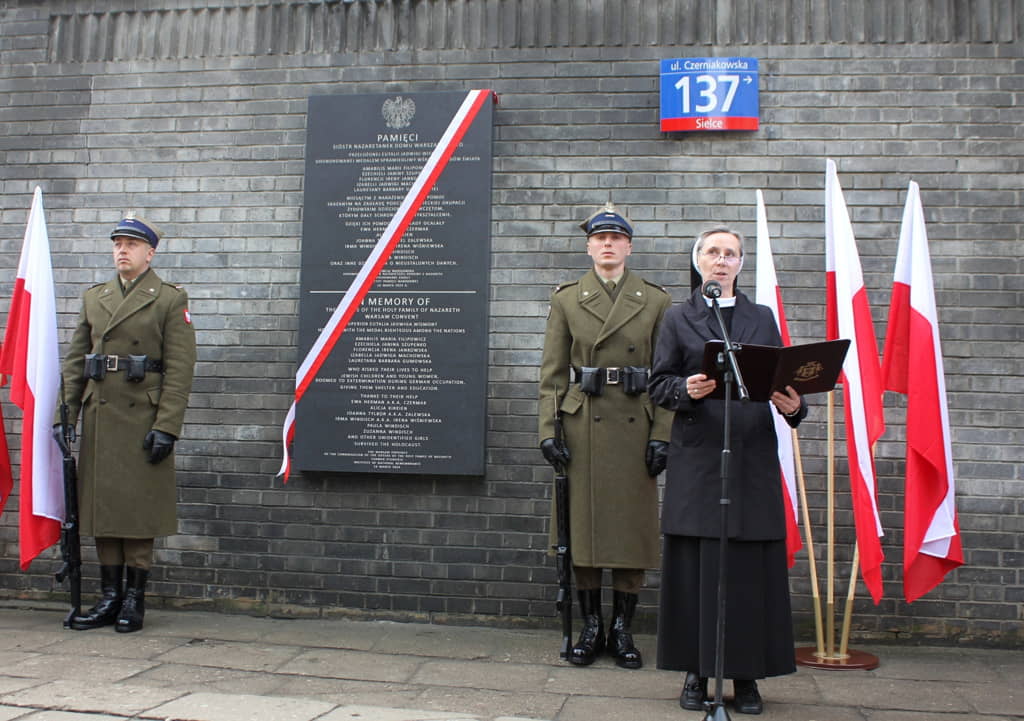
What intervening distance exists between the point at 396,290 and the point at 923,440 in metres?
2.90

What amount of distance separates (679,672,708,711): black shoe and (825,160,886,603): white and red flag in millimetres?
1223

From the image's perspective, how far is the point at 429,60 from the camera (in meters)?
5.72

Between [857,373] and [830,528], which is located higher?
[857,373]

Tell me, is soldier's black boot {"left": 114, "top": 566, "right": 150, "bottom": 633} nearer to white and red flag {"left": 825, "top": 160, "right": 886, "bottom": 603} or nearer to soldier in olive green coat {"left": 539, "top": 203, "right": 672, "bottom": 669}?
soldier in olive green coat {"left": 539, "top": 203, "right": 672, "bottom": 669}

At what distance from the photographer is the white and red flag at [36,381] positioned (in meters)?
5.14

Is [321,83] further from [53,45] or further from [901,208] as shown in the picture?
[901,208]

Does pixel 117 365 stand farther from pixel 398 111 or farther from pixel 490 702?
pixel 490 702

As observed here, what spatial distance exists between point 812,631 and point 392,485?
243 cm

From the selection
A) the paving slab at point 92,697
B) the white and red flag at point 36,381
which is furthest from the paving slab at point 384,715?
the white and red flag at point 36,381

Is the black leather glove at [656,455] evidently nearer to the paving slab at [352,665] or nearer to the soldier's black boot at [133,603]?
the paving slab at [352,665]

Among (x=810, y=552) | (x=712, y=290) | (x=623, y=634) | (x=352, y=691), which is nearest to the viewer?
(x=712, y=290)

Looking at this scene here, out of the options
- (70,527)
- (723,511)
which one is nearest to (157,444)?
(70,527)

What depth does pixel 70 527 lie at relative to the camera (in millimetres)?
5082

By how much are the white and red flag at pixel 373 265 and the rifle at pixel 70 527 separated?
3.61 ft
